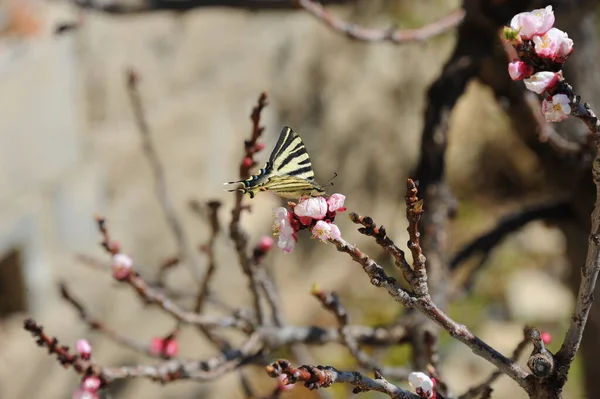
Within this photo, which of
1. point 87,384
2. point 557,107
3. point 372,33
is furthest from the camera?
point 372,33

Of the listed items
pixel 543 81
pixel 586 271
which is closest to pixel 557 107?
pixel 543 81

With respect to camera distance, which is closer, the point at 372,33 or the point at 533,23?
the point at 533,23

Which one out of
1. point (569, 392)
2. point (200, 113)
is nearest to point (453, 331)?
point (200, 113)

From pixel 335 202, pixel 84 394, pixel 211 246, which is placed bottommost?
pixel 84 394

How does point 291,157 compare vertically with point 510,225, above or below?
below

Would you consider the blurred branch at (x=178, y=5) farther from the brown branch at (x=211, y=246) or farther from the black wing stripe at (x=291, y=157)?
the black wing stripe at (x=291, y=157)

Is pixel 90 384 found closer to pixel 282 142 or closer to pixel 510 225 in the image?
pixel 282 142

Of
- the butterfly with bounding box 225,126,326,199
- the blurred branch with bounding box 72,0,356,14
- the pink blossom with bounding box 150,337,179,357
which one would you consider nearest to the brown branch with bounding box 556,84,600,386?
the butterfly with bounding box 225,126,326,199
